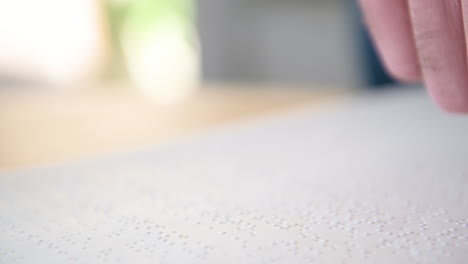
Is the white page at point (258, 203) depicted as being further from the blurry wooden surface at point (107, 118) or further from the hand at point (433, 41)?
the blurry wooden surface at point (107, 118)

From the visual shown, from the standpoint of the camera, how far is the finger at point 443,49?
2.44ft

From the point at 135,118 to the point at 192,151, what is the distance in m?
0.88

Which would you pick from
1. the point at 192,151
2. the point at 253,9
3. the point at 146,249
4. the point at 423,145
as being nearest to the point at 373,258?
the point at 146,249

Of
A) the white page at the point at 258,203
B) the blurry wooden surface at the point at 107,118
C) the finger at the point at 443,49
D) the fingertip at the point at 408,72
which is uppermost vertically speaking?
the finger at the point at 443,49

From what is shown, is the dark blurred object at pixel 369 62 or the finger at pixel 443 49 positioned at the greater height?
the finger at pixel 443 49

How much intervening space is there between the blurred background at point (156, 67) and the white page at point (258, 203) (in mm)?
328

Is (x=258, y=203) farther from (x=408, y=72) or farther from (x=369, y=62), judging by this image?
(x=369, y=62)

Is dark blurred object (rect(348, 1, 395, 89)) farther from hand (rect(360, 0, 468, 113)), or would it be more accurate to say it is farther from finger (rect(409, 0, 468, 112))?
finger (rect(409, 0, 468, 112))


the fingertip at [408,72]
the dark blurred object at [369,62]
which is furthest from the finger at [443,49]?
the dark blurred object at [369,62]

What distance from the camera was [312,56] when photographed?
2992 mm

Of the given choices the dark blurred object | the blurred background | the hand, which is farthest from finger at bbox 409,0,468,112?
the dark blurred object

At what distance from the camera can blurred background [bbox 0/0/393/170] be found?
1842 mm

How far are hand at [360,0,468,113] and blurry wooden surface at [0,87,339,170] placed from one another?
78 centimetres

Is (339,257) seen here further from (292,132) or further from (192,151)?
(292,132)
